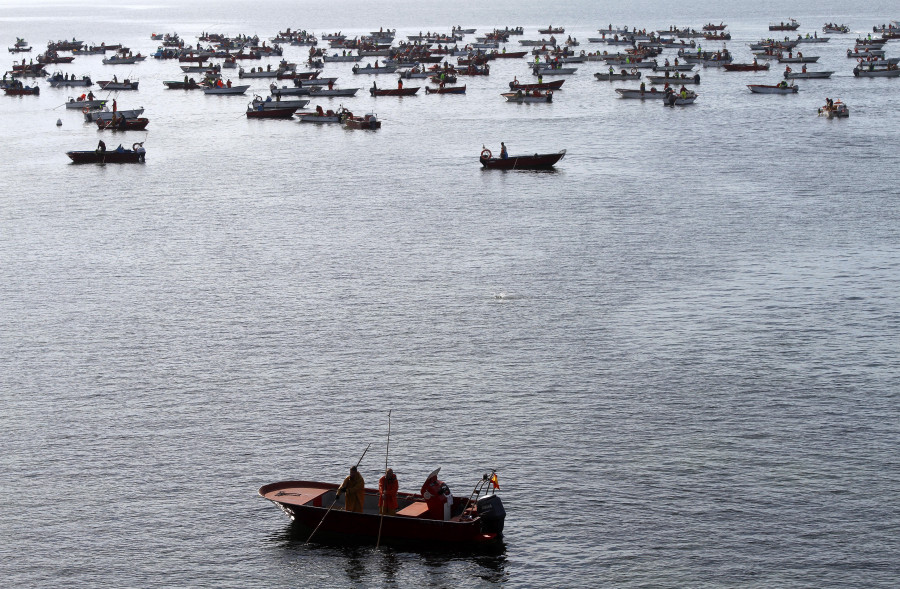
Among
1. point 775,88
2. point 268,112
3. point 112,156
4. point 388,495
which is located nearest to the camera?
point 388,495

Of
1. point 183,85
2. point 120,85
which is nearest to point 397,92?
point 183,85

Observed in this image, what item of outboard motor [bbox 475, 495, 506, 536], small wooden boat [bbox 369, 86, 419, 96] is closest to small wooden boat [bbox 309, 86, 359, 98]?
small wooden boat [bbox 369, 86, 419, 96]

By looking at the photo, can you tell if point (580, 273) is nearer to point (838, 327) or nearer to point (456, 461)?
point (838, 327)

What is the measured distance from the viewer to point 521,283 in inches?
2662

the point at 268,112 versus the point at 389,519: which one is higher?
the point at 268,112

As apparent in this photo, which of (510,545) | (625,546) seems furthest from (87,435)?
(625,546)

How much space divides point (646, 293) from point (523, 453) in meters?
22.6

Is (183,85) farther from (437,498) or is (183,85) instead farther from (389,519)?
(437,498)

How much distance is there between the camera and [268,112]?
144500mm

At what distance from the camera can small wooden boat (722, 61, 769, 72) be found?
18075 cm

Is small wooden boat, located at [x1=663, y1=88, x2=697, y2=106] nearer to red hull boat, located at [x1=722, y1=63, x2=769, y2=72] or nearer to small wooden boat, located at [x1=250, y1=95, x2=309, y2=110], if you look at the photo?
red hull boat, located at [x1=722, y1=63, x2=769, y2=72]

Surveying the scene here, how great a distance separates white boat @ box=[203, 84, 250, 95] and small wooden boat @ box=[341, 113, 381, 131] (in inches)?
1631

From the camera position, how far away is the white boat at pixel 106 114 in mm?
137325

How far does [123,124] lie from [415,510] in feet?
342
